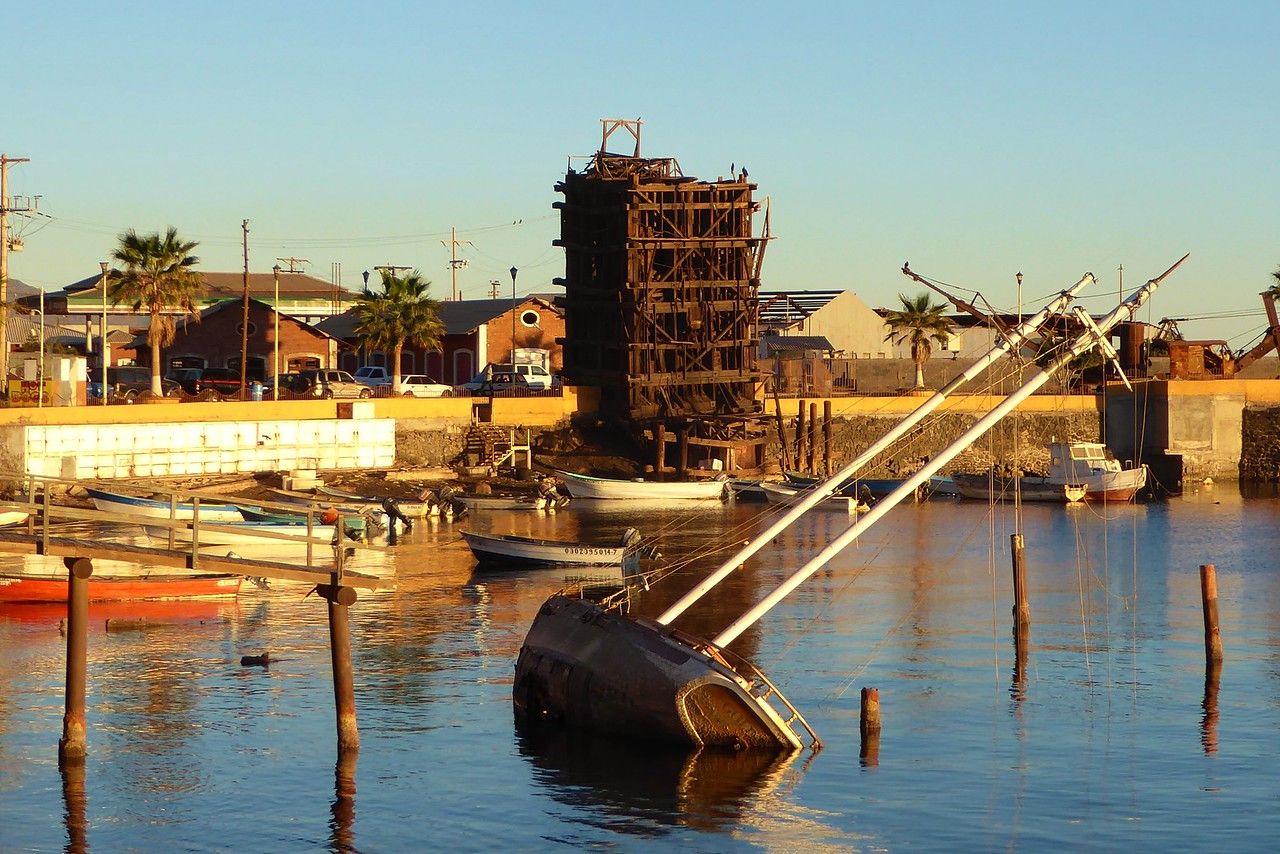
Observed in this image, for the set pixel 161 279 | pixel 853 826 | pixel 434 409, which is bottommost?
pixel 853 826

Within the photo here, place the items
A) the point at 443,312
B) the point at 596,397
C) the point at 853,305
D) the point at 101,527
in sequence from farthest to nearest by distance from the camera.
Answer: the point at 853,305, the point at 443,312, the point at 596,397, the point at 101,527

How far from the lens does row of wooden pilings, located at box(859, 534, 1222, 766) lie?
31.6 m

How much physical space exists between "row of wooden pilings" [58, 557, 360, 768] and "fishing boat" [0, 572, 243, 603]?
16.3 meters

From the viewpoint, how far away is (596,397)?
94.2 metres

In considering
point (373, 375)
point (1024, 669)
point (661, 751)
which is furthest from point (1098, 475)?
point (661, 751)

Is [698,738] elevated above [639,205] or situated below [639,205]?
below

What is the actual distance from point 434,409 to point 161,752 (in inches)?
2209

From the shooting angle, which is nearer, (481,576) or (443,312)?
(481,576)

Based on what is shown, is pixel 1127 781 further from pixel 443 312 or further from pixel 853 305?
pixel 853 305

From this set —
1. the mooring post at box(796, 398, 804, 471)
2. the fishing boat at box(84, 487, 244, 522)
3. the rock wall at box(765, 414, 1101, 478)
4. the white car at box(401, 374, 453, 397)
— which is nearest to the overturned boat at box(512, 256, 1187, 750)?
the fishing boat at box(84, 487, 244, 522)

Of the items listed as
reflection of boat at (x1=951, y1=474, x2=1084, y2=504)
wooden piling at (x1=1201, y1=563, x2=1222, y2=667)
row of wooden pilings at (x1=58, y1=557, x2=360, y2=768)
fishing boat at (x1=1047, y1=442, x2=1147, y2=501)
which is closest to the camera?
row of wooden pilings at (x1=58, y1=557, x2=360, y2=768)

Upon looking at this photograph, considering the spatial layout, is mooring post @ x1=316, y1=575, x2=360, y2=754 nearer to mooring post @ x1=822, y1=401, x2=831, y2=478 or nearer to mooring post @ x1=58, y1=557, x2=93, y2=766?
mooring post @ x1=58, y1=557, x2=93, y2=766

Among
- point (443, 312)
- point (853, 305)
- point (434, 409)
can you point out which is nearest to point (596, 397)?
point (434, 409)

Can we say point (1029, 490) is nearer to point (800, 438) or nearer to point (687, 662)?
point (800, 438)
